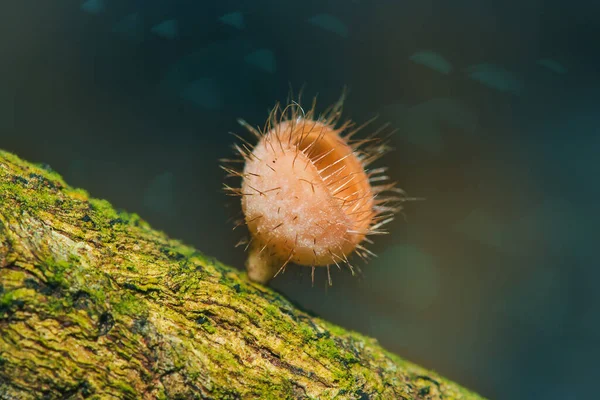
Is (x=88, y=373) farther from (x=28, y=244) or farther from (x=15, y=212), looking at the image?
(x=15, y=212)

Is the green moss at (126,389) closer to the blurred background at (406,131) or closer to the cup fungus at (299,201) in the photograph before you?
the cup fungus at (299,201)

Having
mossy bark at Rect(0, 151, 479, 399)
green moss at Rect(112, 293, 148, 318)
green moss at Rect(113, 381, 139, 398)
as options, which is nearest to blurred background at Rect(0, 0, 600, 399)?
mossy bark at Rect(0, 151, 479, 399)

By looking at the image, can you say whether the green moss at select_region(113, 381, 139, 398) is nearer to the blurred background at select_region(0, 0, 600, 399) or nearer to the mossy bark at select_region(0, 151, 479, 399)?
the mossy bark at select_region(0, 151, 479, 399)

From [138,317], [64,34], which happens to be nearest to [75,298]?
[138,317]

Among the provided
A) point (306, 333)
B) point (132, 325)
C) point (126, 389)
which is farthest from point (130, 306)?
point (306, 333)

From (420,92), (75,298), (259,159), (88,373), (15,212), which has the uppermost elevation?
(420,92)

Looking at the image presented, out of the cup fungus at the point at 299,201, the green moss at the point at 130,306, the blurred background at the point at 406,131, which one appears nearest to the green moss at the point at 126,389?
the green moss at the point at 130,306

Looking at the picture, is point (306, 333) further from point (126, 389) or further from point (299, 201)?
point (126, 389)
